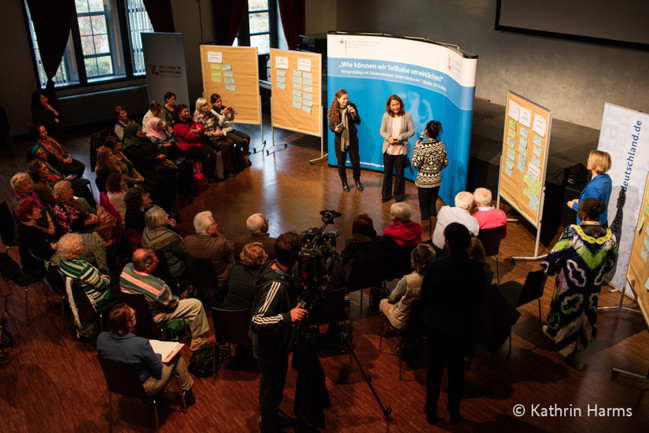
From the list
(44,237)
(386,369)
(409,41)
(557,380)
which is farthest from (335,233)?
(409,41)

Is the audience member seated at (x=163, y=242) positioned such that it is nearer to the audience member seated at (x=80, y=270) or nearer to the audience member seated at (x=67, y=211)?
the audience member seated at (x=80, y=270)

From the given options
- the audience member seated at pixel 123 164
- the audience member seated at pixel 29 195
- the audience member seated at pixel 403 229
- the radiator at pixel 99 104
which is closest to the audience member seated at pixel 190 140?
the audience member seated at pixel 123 164

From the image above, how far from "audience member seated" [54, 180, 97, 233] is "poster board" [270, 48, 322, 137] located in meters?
4.15

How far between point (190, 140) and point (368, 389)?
4.85 metres

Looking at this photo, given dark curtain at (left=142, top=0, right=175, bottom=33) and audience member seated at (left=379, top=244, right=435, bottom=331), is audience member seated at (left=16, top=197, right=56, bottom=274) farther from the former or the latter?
dark curtain at (left=142, top=0, right=175, bottom=33)

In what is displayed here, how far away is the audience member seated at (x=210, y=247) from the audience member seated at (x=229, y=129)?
3676mm

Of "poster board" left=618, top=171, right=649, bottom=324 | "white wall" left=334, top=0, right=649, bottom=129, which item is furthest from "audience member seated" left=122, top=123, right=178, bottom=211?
"white wall" left=334, top=0, right=649, bottom=129

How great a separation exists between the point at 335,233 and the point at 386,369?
1426 mm

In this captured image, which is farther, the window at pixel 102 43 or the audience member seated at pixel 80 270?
the window at pixel 102 43

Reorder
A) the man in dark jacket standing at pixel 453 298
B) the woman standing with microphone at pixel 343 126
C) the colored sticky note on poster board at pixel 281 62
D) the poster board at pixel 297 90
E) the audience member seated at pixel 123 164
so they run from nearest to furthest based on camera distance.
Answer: the man in dark jacket standing at pixel 453 298 → the audience member seated at pixel 123 164 → the woman standing with microphone at pixel 343 126 → the poster board at pixel 297 90 → the colored sticky note on poster board at pixel 281 62

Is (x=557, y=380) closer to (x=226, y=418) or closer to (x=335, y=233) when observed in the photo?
(x=335, y=233)

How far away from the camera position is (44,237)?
504 cm

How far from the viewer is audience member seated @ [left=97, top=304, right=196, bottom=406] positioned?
356cm

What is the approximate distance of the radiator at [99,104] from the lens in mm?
10453
